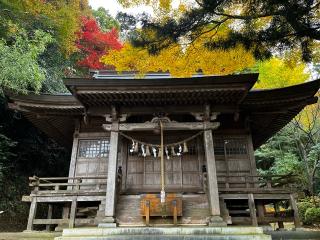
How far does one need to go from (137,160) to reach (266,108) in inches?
214

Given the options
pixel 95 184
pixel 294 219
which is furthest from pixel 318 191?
pixel 95 184

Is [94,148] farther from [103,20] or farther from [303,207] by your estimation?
[103,20]

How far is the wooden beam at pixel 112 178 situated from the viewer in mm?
8416

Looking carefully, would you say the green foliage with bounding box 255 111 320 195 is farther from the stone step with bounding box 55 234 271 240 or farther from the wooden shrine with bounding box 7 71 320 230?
the stone step with bounding box 55 234 271 240

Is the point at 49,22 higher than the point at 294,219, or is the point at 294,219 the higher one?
the point at 49,22

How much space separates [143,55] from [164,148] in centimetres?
383

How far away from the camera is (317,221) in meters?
14.3

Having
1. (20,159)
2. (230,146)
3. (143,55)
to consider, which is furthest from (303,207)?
(20,159)

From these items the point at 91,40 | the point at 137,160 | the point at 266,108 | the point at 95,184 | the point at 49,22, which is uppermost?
the point at 91,40

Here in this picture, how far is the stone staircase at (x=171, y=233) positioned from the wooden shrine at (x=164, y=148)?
64 centimetres

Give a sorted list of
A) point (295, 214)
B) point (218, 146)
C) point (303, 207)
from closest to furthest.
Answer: point (295, 214)
point (218, 146)
point (303, 207)

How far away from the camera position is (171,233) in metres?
7.34

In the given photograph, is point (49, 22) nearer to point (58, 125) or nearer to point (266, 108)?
point (58, 125)

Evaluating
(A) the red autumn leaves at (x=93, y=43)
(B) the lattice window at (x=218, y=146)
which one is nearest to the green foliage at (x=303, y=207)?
(B) the lattice window at (x=218, y=146)
